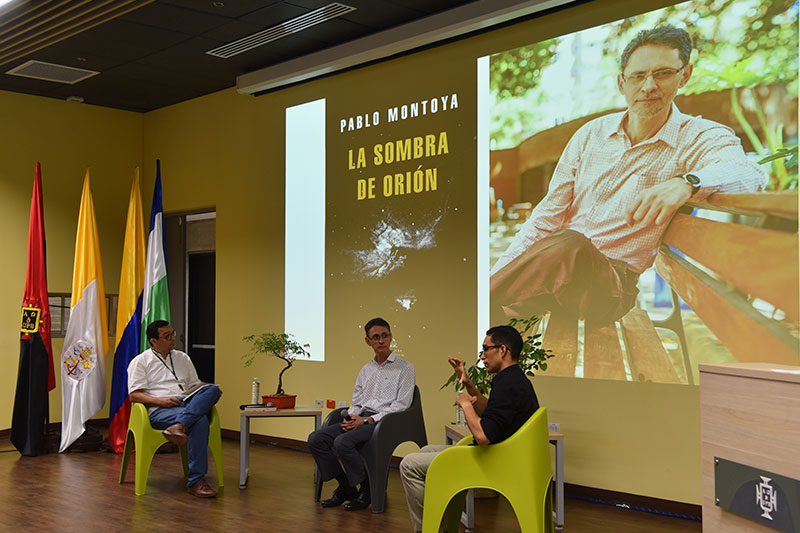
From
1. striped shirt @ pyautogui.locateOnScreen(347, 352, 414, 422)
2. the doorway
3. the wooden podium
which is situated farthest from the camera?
the doorway

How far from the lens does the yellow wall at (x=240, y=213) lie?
17.9 ft

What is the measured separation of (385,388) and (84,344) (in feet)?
11.6

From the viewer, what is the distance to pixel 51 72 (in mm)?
7812

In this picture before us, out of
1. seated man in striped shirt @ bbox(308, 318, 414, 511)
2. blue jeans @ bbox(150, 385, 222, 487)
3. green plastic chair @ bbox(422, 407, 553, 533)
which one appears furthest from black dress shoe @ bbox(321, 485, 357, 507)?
green plastic chair @ bbox(422, 407, 553, 533)

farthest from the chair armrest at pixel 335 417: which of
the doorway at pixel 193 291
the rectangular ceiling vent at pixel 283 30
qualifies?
the doorway at pixel 193 291

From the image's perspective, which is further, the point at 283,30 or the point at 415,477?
the point at 283,30

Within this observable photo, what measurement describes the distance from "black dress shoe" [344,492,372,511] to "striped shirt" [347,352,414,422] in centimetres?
48

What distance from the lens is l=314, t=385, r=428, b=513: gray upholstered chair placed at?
5.11m

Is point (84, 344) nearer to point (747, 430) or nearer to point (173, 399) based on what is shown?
point (173, 399)

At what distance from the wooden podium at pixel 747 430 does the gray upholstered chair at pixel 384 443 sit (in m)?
2.73

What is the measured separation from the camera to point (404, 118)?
675 cm

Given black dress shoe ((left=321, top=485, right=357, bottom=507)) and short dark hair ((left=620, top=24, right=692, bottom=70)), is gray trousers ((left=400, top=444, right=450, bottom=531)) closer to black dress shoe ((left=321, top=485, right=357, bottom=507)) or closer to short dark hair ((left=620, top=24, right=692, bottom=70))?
black dress shoe ((left=321, top=485, right=357, bottom=507))

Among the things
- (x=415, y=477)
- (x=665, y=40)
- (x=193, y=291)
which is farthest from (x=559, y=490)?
(x=193, y=291)

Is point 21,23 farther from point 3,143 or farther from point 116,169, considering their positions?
point 116,169
